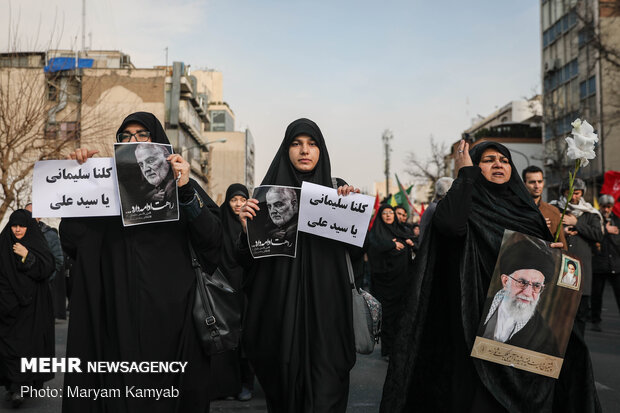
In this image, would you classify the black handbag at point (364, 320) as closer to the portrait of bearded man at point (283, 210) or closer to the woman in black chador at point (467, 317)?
the woman in black chador at point (467, 317)

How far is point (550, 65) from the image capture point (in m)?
42.8

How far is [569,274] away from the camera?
3.55 meters

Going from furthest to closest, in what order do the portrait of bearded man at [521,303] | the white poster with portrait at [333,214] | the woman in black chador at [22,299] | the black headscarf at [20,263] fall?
1. the black headscarf at [20,263]
2. the woman in black chador at [22,299]
3. the white poster with portrait at [333,214]
4. the portrait of bearded man at [521,303]

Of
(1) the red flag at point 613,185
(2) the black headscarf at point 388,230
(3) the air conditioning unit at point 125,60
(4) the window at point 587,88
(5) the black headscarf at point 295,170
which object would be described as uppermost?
(3) the air conditioning unit at point 125,60

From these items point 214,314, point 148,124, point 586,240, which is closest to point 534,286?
point 214,314

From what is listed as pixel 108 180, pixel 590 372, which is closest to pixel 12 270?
pixel 108 180

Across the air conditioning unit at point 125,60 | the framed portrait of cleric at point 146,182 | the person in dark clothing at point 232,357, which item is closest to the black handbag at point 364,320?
the framed portrait of cleric at point 146,182

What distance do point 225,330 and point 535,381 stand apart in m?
1.70

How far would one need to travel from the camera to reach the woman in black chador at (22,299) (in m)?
6.17

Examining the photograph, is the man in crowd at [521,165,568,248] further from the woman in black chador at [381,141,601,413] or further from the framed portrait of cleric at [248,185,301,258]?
the framed portrait of cleric at [248,185,301,258]

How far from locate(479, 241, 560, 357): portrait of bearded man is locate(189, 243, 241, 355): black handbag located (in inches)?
52.3

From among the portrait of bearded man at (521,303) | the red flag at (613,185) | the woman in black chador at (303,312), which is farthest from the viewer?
the red flag at (613,185)

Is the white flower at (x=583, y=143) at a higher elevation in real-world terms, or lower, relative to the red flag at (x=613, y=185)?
lower

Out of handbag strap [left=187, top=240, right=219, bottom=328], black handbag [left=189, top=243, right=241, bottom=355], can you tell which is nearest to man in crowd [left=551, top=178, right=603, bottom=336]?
black handbag [left=189, top=243, right=241, bottom=355]
